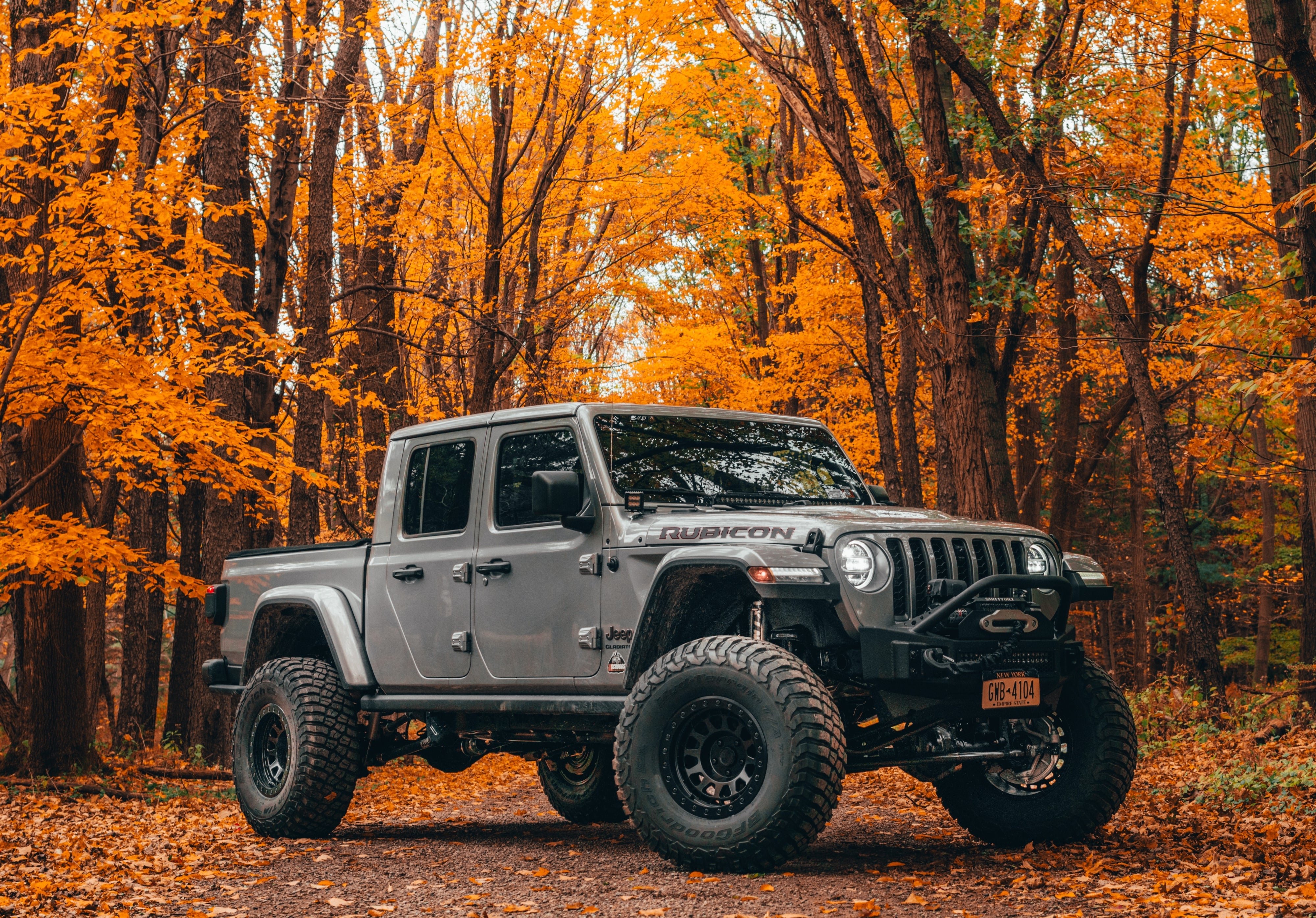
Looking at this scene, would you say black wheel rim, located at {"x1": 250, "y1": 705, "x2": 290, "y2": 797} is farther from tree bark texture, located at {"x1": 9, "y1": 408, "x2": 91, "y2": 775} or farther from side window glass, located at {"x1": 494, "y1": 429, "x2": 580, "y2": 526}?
tree bark texture, located at {"x1": 9, "y1": 408, "x2": 91, "y2": 775}

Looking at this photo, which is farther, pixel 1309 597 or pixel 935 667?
pixel 1309 597

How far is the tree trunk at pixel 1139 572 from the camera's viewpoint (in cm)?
2638

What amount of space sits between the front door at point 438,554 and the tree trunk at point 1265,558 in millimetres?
20323

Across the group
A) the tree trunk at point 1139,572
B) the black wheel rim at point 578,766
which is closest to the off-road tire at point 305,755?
the black wheel rim at point 578,766

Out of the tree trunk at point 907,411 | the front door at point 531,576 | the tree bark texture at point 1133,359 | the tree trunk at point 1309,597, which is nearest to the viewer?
the front door at point 531,576

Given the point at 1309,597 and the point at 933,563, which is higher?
the point at 933,563

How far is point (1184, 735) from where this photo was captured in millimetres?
11570

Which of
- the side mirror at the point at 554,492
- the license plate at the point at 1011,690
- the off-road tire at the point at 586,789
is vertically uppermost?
the side mirror at the point at 554,492

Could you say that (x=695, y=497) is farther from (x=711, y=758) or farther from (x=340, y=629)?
(x=340, y=629)

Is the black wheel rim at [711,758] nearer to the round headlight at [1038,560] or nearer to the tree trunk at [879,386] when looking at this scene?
the round headlight at [1038,560]

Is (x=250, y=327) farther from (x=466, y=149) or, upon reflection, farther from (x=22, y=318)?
(x=466, y=149)

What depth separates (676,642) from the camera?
623 cm

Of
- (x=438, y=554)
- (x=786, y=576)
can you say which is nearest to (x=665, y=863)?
(x=786, y=576)

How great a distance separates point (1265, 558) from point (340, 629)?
2307cm
